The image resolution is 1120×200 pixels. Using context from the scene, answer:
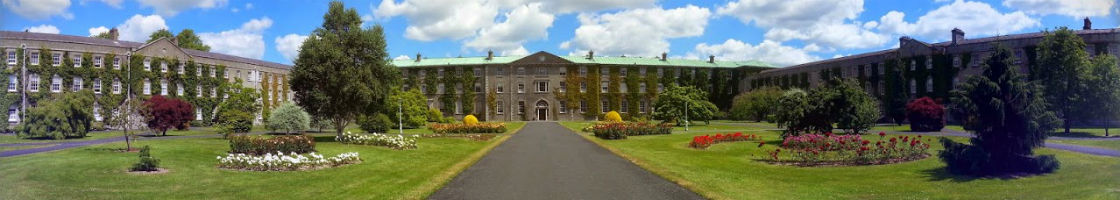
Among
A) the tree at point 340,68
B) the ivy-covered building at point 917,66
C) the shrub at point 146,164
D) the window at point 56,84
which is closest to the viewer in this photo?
the shrub at point 146,164

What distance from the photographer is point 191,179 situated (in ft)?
51.0

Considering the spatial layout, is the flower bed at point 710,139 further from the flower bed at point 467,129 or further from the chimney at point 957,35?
the chimney at point 957,35

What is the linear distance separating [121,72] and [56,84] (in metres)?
8.36

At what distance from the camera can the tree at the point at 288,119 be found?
4344cm

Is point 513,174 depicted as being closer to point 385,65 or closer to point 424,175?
point 424,175

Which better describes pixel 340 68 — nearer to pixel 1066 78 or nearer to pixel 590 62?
pixel 1066 78

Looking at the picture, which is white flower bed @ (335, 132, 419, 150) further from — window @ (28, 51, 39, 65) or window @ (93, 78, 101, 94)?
window @ (93, 78, 101, 94)

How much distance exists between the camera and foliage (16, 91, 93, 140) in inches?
1124

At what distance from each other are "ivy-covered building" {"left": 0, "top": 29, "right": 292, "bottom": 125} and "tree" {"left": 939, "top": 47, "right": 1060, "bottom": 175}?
4059cm

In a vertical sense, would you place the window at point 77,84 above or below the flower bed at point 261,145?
above

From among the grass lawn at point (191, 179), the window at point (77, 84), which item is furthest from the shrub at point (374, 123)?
the grass lawn at point (191, 179)

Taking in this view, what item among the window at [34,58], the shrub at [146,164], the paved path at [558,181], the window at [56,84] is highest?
the window at [34,58]

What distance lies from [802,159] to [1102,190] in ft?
31.7

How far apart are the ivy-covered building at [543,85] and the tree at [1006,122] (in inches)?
3065
